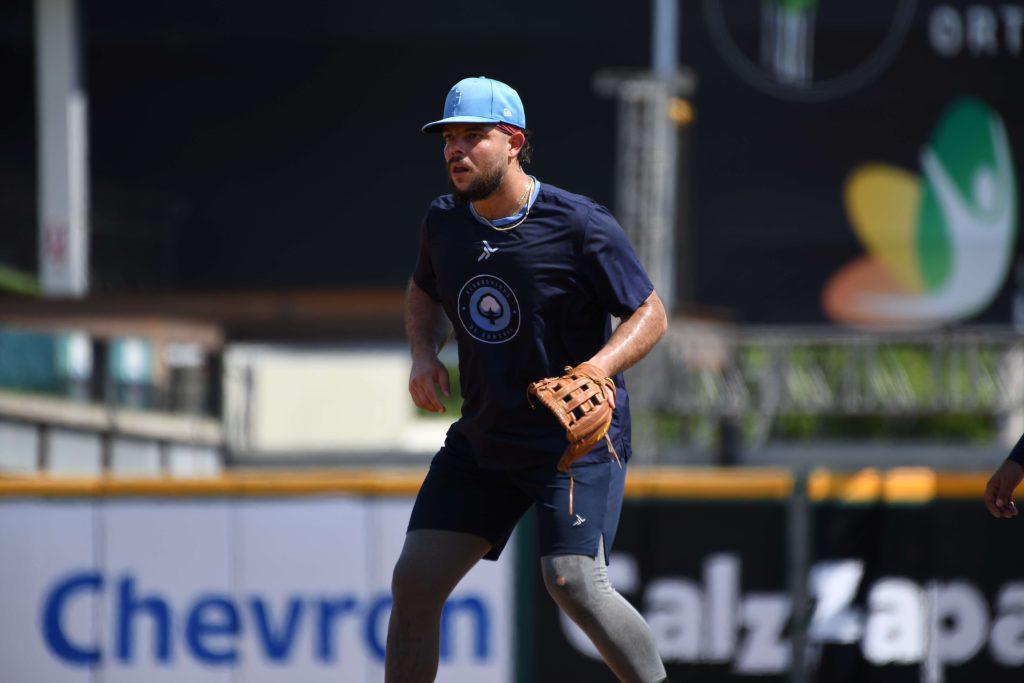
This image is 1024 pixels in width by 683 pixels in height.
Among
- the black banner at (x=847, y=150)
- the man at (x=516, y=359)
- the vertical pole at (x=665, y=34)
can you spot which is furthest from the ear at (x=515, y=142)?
the vertical pole at (x=665, y=34)

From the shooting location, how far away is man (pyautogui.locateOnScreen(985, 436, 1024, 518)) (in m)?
4.04

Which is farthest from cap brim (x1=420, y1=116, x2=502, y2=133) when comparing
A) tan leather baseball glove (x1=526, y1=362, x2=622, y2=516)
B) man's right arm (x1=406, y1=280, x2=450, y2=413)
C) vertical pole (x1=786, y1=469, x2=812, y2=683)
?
vertical pole (x1=786, y1=469, x2=812, y2=683)

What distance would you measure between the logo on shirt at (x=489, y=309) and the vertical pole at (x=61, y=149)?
62.1 ft

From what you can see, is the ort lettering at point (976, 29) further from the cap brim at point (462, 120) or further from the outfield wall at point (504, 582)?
the cap brim at point (462, 120)

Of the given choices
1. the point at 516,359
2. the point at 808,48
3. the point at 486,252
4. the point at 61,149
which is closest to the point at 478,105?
the point at 486,252

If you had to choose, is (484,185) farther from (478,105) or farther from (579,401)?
(579,401)

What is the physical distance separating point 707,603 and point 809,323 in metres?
14.8

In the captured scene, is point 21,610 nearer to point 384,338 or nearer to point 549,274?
point 549,274

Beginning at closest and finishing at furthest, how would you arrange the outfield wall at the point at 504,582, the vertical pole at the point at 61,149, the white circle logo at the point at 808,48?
1. the outfield wall at the point at 504,582
2. the white circle logo at the point at 808,48
3. the vertical pole at the point at 61,149

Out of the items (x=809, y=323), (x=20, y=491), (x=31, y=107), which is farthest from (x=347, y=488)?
(x=31, y=107)

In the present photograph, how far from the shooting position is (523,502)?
399 centimetres

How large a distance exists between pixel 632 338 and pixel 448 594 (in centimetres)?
85

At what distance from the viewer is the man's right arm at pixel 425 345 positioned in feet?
13.1

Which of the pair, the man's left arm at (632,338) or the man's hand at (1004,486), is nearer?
the man's left arm at (632,338)
